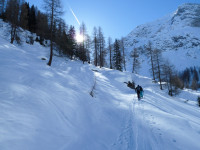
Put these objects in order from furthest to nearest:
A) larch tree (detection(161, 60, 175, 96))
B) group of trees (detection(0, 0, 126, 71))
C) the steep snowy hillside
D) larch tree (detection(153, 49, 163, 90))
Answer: the steep snowy hillside → larch tree (detection(153, 49, 163, 90)) → larch tree (detection(161, 60, 175, 96)) → group of trees (detection(0, 0, 126, 71))

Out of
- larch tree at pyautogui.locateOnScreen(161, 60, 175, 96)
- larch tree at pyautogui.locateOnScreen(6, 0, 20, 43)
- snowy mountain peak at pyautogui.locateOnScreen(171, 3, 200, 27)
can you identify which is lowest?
larch tree at pyautogui.locateOnScreen(161, 60, 175, 96)

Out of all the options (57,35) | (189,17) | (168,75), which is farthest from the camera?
(189,17)

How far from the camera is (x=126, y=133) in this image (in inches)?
166

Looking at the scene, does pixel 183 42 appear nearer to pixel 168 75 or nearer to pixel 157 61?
pixel 157 61

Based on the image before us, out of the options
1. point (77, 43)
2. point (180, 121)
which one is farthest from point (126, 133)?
point (77, 43)

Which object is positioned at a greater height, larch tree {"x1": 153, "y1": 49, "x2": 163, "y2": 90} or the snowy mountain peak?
the snowy mountain peak

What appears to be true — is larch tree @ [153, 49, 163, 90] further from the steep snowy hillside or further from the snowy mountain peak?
the snowy mountain peak

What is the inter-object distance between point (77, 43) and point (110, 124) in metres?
31.7

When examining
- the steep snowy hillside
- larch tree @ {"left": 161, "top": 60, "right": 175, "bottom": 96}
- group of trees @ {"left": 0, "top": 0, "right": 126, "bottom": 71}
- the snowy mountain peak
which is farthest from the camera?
the snowy mountain peak

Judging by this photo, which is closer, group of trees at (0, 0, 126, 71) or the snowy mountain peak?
group of trees at (0, 0, 126, 71)

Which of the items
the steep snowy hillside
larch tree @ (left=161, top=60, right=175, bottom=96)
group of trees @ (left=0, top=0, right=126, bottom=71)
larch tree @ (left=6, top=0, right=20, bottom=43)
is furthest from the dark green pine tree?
the steep snowy hillside

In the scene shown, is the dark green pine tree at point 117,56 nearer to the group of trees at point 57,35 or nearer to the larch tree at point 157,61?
the group of trees at point 57,35

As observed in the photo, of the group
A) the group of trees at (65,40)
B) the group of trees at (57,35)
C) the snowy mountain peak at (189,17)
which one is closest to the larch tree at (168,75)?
the group of trees at (65,40)

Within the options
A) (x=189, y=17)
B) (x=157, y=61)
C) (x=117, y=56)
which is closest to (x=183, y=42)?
(x=189, y=17)
